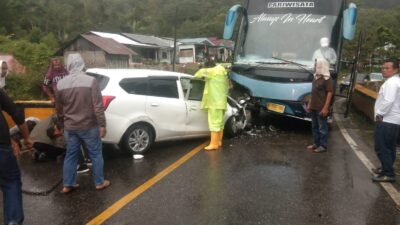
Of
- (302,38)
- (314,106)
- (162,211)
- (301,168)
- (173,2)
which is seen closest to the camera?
(162,211)

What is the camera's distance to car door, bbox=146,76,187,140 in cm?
776

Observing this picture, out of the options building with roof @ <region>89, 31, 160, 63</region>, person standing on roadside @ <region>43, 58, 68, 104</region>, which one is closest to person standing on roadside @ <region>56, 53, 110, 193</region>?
person standing on roadside @ <region>43, 58, 68, 104</region>

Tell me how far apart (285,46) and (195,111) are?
2.69 metres

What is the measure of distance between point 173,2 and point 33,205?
11696 centimetres

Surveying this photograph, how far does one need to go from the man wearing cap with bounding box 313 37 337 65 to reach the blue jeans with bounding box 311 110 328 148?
174 centimetres

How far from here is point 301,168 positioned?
6.93 m

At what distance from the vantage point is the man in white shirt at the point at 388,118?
5.81 meters

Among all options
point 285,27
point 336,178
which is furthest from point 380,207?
point 285,27

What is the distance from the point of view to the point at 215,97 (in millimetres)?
8281

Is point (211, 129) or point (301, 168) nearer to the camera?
point (301, 168)

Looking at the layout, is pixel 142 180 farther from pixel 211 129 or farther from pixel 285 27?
pixel 285 27

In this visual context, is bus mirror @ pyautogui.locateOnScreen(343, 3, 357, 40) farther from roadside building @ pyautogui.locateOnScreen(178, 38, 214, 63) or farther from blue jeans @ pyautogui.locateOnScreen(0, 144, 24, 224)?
roadside building @ pyautogui.locateOnScreen(178, 38, 214, 63)

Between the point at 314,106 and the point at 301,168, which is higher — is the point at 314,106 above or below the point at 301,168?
above

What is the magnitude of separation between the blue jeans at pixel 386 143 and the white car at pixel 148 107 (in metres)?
3.57
